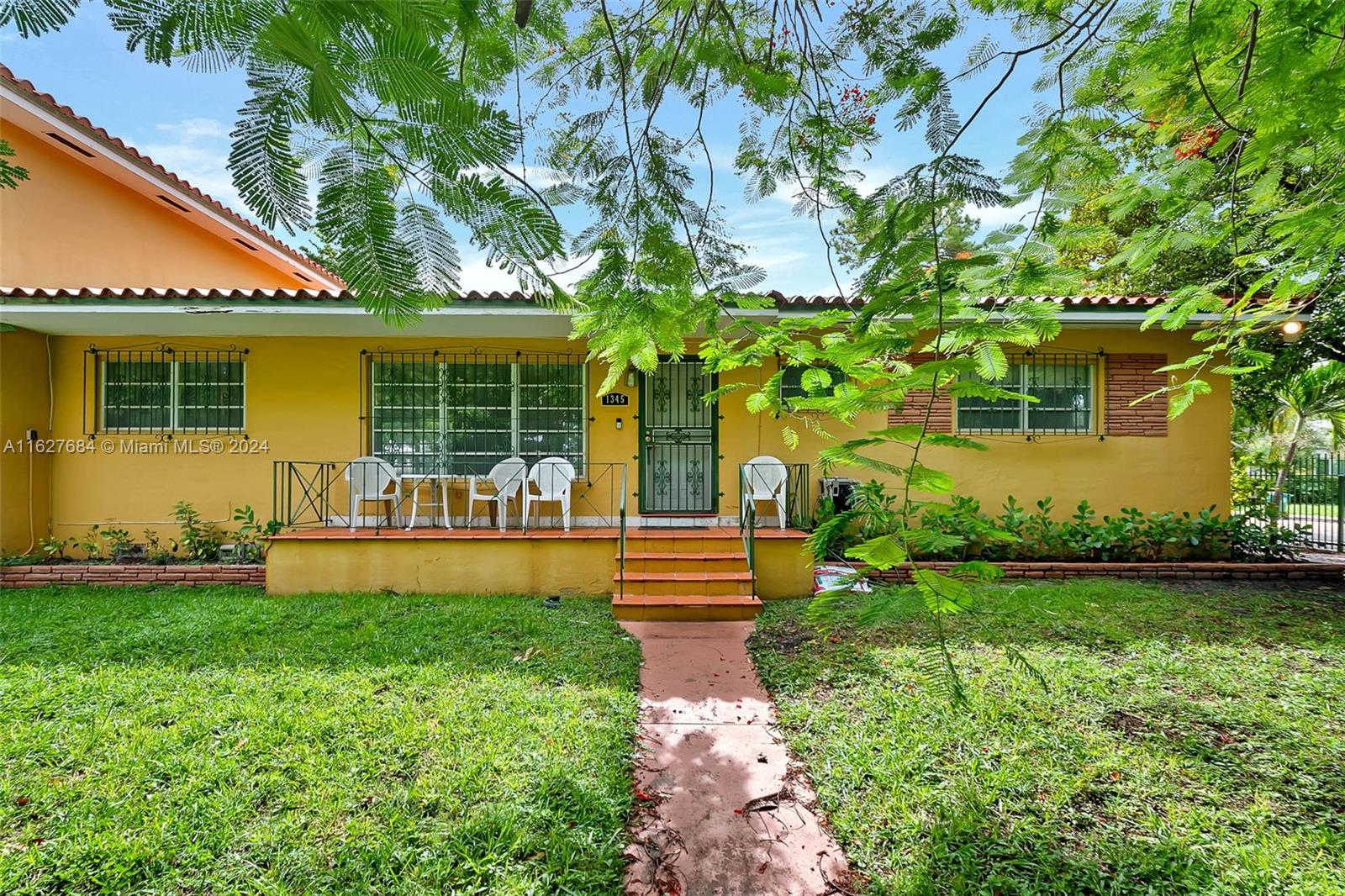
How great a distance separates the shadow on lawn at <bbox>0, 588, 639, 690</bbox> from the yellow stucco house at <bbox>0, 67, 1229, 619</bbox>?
1298mm

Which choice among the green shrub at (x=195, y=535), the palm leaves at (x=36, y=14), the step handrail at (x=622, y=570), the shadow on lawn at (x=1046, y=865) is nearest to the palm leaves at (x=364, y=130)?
the palm leaves at (x=36, y=14)

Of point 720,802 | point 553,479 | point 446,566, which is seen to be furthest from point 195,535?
point 720,802

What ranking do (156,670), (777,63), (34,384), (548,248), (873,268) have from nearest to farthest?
(548,248) → (873,268) → (777,63) → (156,670) → (34,384)

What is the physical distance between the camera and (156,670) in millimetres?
3803

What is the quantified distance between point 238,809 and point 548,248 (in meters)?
2.76

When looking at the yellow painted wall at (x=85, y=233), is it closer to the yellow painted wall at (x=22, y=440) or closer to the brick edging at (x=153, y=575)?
the yellow painted wall at (x=22, y=440)

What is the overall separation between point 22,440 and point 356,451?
12.5 ft

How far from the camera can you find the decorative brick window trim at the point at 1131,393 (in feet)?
24.6

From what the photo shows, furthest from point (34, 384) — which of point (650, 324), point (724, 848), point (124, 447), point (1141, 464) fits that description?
point (1141, 464)

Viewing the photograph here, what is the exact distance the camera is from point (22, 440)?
22.2 ft

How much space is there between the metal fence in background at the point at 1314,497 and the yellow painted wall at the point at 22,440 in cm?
1719

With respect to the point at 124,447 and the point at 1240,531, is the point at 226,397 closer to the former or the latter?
the point at 124,447

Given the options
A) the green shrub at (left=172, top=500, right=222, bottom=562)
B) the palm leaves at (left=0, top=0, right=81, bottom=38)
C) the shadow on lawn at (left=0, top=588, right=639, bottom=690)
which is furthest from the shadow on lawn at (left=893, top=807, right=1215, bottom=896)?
the green shrub at (left=172, top=500, right=222, bottom=562)

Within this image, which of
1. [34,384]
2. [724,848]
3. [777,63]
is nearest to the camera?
[724,848]
